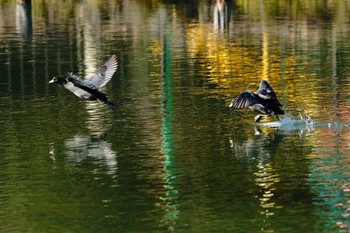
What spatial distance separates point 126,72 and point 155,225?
25944 mm

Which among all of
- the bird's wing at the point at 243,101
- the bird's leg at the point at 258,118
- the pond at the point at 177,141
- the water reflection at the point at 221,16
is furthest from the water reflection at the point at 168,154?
the water reflection at the point at 221,16

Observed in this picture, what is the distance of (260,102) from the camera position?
29.2m

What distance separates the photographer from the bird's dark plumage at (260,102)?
1128 inches

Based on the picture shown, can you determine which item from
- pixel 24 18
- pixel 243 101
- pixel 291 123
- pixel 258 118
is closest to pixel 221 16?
pixel 24 18

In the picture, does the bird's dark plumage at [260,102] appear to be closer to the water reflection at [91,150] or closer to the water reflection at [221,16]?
the water reflection at [91,150]

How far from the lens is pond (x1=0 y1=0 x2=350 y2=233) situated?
2117 cm

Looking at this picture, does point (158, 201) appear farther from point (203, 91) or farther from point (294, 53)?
point (294, 53)

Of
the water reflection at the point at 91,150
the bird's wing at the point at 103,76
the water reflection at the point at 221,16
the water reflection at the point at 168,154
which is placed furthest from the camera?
the water reflection at the point at 221,16

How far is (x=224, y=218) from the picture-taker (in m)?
20.7

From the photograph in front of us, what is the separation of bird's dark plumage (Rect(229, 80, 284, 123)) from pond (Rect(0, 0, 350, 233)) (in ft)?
2.12

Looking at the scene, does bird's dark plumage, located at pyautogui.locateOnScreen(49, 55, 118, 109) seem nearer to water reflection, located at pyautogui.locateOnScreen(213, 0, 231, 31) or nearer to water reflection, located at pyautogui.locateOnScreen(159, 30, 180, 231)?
water reflection, located at pyautogui.locateOnScreen(159, 30, 180, 231)

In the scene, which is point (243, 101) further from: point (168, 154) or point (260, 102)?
Answer: point (168, 154)

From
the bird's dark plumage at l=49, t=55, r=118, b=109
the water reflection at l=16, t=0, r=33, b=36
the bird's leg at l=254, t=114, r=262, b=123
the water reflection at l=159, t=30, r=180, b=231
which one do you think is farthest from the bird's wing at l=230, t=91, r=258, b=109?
the water reflection at l=16, t=0, r=33, b=36

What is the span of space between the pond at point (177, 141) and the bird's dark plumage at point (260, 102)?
2.12 feet
